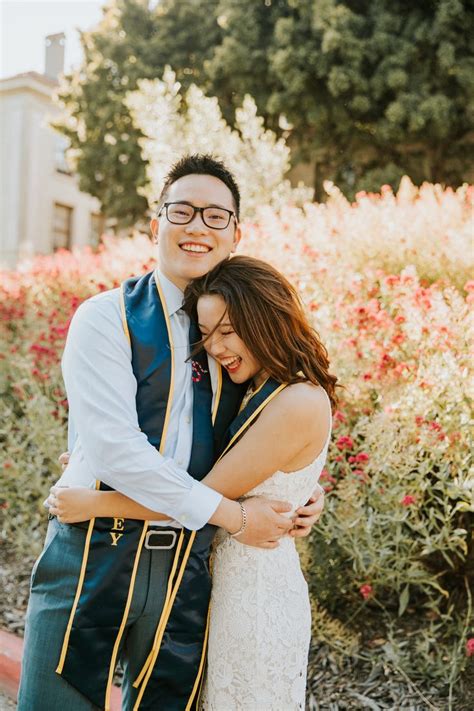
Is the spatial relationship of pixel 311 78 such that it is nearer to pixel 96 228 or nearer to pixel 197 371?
pixel 197 371

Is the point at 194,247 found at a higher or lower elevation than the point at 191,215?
lower

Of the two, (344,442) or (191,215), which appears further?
(344,442)

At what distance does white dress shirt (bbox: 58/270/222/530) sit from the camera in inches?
74.5

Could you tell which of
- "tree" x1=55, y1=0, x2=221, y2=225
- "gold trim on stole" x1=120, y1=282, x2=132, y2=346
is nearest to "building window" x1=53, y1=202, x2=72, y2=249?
"tree" x1=55, y1=0, x2=221, y2=225

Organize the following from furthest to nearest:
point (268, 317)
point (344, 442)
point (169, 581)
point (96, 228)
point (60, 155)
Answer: point (96, 228) → point (60, 155) → point (344, 442) → point (268, 317) → point (169, 581)

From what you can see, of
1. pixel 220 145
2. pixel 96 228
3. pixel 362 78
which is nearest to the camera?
pixel 220 145

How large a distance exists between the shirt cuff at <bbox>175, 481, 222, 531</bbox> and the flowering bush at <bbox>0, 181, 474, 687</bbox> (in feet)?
4.25

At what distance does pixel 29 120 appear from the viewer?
25.8 m

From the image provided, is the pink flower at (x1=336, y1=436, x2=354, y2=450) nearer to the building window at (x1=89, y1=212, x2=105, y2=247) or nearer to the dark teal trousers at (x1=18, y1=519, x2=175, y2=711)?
the dark teal trousers at (x1=18, y1=519, x2=175, y2=711)

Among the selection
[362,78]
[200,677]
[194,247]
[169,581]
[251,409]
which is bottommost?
[200,677]

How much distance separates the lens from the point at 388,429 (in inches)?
126

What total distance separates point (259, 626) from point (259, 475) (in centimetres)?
43

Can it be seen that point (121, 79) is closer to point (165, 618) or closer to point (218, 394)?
point (218, 394)

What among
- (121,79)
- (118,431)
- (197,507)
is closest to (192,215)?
(118,431)
